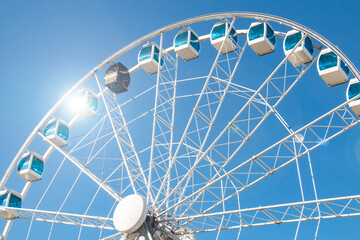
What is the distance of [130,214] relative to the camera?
16.4 m

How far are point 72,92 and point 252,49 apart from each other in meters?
8.65

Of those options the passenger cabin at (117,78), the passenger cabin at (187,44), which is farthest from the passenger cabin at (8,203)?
the passenger cabin at (187,44)

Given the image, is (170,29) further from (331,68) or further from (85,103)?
(331,68)

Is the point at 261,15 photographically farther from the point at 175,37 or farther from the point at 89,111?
the point at 89,111

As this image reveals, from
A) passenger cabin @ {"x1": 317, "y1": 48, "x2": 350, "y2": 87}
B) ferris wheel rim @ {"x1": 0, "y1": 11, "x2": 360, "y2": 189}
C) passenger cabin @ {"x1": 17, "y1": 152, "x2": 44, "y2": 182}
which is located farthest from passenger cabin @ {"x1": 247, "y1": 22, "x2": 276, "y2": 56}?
passenger cabin @ {"x1": 17, "y1": 152, "x2": 44, "y2": 182}

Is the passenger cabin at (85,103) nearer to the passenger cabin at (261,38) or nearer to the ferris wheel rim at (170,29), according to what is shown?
the ferris wheel rim at (170,29)

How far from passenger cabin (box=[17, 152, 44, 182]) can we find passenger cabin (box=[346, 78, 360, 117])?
14666 mm

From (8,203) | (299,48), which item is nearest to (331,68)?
(299,48)

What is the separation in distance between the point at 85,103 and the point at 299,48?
34.1ft

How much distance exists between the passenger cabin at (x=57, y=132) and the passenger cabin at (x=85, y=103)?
1018 mm

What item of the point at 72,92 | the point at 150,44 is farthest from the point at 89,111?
the point at 150,44

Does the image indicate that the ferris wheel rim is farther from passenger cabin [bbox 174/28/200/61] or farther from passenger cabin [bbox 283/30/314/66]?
passenger cabin [bbox 283/30/314/66]

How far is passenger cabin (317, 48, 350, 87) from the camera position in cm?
1636

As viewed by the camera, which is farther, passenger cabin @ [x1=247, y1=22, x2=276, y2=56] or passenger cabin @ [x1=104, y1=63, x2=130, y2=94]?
passenger cabin @ [x1=104, y1=63, x2=130, y2=94]
